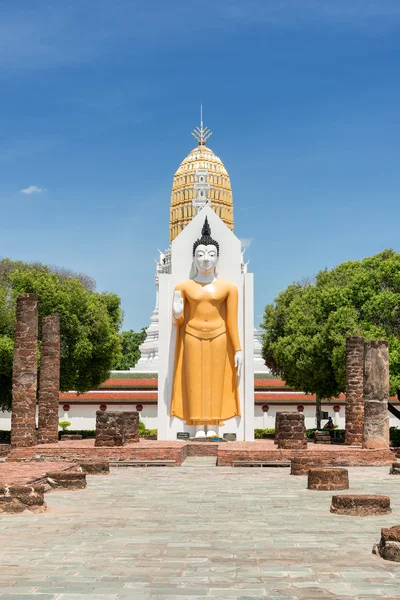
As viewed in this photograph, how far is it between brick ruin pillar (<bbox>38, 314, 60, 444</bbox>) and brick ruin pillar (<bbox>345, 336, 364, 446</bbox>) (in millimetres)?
8919

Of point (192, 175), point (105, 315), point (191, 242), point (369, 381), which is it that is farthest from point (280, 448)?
point (192, 175)

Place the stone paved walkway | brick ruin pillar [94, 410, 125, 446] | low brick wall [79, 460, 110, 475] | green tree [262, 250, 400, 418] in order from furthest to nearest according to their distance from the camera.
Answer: green tree [262, 250, 400, 418]
brick ruin pillar [94, 410, 125, 446]
low brick wall [79, 460, 110, 475]
the stone paved walkway

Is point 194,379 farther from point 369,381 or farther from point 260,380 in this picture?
point 260,380

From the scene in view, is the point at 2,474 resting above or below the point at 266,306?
below

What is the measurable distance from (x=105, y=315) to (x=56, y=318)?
7170 mm

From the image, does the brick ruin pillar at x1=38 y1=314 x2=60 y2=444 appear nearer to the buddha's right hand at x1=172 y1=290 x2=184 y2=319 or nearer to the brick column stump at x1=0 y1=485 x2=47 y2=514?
the buddha's right hand at x1=172 y1=290 x2=184 y2=319

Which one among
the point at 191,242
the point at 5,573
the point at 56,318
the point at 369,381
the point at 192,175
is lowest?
the point at 5,573

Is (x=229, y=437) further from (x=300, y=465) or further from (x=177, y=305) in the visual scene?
(x=300, y=465)

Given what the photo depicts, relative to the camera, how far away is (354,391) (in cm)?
2333

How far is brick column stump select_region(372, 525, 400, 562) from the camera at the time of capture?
7.34 metres

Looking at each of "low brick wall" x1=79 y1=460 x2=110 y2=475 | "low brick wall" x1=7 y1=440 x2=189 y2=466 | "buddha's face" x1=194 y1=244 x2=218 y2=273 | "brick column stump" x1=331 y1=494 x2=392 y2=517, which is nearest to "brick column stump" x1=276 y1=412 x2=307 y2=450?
"low brick wall" x1=7 y1=440 x2=189 y2=466

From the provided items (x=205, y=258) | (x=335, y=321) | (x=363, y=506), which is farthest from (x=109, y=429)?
(x=335, y=321)

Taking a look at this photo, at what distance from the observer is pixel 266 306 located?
35500 mm

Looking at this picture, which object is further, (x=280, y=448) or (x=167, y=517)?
(x=280, y=448)
